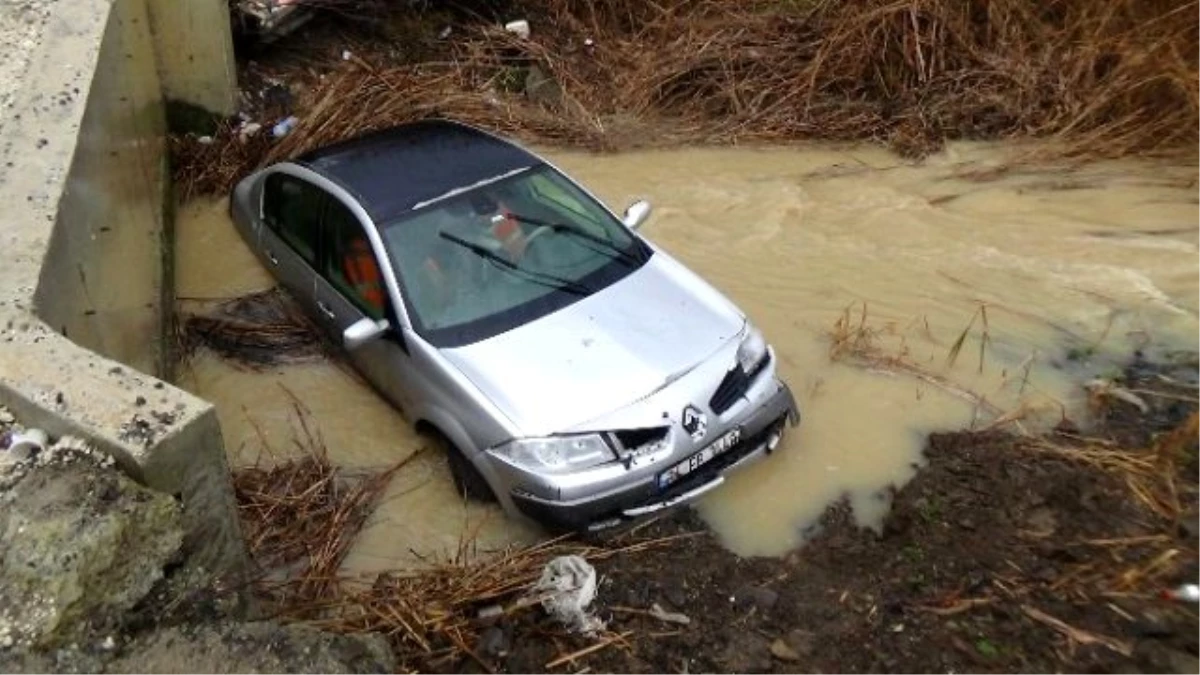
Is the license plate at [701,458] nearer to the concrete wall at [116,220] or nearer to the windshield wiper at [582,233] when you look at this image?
the windshield wiper at [582,233]

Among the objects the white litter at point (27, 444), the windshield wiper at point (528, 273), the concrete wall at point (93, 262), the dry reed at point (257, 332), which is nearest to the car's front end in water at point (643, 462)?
the windshield wiper at point (528, 273)

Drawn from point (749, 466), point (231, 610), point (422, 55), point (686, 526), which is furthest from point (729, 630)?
point (422, 55)

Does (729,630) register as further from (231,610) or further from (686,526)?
(231,610)

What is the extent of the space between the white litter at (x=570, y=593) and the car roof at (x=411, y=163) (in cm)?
225

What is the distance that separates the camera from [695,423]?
5.39 m

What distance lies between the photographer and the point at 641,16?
1121cm

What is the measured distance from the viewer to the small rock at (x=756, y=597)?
16.5 feet

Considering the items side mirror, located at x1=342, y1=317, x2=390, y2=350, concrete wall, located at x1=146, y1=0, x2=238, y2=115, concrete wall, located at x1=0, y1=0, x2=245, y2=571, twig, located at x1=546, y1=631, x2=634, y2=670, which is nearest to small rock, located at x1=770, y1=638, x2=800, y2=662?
twig, located at x1=546, y1=631, x2=634, y2=670

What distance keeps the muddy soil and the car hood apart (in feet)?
2.30

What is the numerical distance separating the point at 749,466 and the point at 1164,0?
6.64m

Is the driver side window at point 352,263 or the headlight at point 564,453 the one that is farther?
the driver side window at point 352,263

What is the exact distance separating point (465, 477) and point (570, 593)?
114cm

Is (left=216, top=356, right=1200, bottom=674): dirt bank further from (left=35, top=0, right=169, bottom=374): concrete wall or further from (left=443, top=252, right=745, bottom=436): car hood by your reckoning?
(left=35, top=0, right=169, bottom=374): concrete wall

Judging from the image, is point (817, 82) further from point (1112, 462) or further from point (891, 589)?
point (891, 589)
